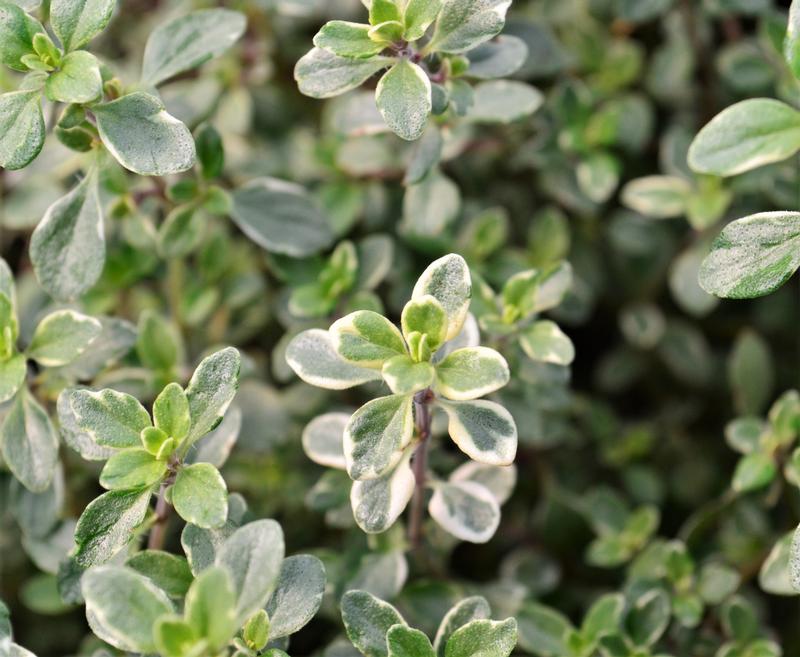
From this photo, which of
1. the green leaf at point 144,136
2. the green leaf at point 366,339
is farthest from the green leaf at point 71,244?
the green leaf at point 366,339

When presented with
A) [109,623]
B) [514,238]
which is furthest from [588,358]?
[109,623]

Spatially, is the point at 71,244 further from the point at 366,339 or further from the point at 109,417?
the point at 366,339

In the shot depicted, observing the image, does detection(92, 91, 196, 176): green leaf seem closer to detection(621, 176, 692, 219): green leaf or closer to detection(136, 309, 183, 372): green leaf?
detection(136, 309, 183, 372): green leaf

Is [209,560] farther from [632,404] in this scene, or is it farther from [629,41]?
[629,41]

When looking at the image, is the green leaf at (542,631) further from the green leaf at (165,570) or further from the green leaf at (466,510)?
the green leaf at (165,570)

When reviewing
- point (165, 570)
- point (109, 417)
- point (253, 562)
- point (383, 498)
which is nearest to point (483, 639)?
point (383, 498)
